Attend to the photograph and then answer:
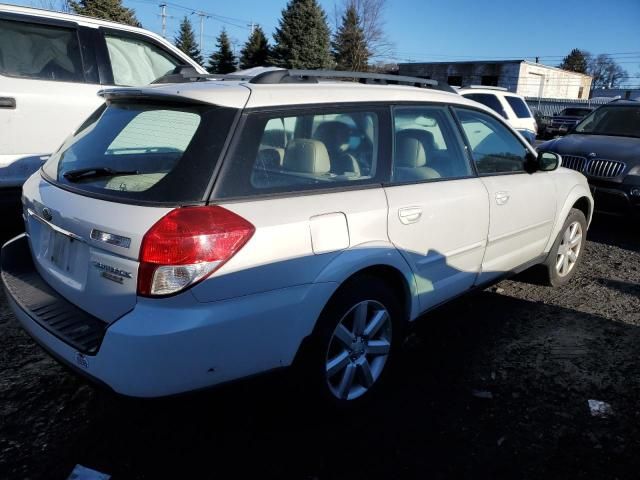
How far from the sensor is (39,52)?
16.1 ft

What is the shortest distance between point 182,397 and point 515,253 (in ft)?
8.89

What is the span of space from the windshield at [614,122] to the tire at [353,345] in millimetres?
6076

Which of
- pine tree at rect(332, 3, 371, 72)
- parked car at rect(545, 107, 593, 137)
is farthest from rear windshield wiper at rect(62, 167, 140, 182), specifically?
pine tree at rect(332, 3, 371, 72)

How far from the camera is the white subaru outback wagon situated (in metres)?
2.04

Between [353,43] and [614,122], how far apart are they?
3878cm

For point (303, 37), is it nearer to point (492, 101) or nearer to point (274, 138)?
point (492, 101)

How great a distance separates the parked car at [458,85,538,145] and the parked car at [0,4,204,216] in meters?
6.77

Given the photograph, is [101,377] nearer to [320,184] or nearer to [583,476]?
[320,184]

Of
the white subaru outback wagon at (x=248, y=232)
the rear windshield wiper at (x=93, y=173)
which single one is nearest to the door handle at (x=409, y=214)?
the white subaru outback wagon at (x=248, y=232)

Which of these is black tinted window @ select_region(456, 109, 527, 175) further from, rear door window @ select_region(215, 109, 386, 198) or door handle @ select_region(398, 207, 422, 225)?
rear door window @ select_region(215, 109, 386, 198)

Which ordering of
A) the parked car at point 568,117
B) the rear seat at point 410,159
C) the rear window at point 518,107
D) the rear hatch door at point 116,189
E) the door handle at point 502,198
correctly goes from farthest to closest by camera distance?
the parked car at point 568,117 → the rear window at point 518,107 → the door handle at point 502,198 → the rear seat at point 410,159 → the rear hatch door at point 116,189

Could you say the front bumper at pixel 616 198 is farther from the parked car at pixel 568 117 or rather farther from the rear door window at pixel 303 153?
the parked car at pixel 568 117

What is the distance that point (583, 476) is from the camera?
2.37 metres

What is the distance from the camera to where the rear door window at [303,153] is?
7.37ft
